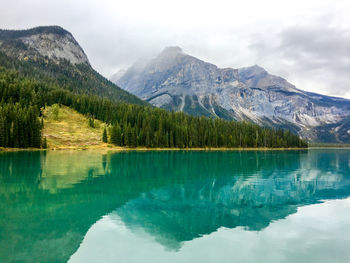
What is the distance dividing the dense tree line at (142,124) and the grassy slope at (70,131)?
6.80 meters

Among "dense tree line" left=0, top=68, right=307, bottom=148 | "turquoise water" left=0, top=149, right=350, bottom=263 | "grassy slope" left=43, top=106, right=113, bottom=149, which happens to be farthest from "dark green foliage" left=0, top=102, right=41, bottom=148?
"turquoise water" left=0, top=149, right=350, bottom=263

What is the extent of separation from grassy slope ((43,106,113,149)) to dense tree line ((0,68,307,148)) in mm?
6802

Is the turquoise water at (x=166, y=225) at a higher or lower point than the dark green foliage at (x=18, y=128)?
lower

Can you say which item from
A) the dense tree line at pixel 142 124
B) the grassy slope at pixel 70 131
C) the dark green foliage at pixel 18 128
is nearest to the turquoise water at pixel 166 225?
the dark green foliage at pixel 18 128

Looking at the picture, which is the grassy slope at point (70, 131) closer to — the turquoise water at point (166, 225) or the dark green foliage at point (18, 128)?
the dark green foliage at point (18, 128)

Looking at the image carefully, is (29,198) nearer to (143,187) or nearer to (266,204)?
(143,187)

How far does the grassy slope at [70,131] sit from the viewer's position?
120m

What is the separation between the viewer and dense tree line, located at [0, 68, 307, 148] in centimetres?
13838

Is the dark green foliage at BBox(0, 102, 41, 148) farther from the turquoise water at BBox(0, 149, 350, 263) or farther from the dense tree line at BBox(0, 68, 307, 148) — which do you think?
the turquoise water at BBox(0, 149, 350, 263)

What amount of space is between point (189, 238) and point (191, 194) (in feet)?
40.1

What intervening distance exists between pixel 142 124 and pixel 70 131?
136 ft

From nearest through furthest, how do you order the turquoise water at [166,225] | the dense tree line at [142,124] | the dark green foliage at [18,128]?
the turquoise water at [166,225] < the dark green foliage at [18,128] < the dense tree line at [142,124]

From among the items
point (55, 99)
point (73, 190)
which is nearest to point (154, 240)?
point (73, 190)

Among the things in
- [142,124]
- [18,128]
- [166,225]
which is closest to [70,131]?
[18,128]
